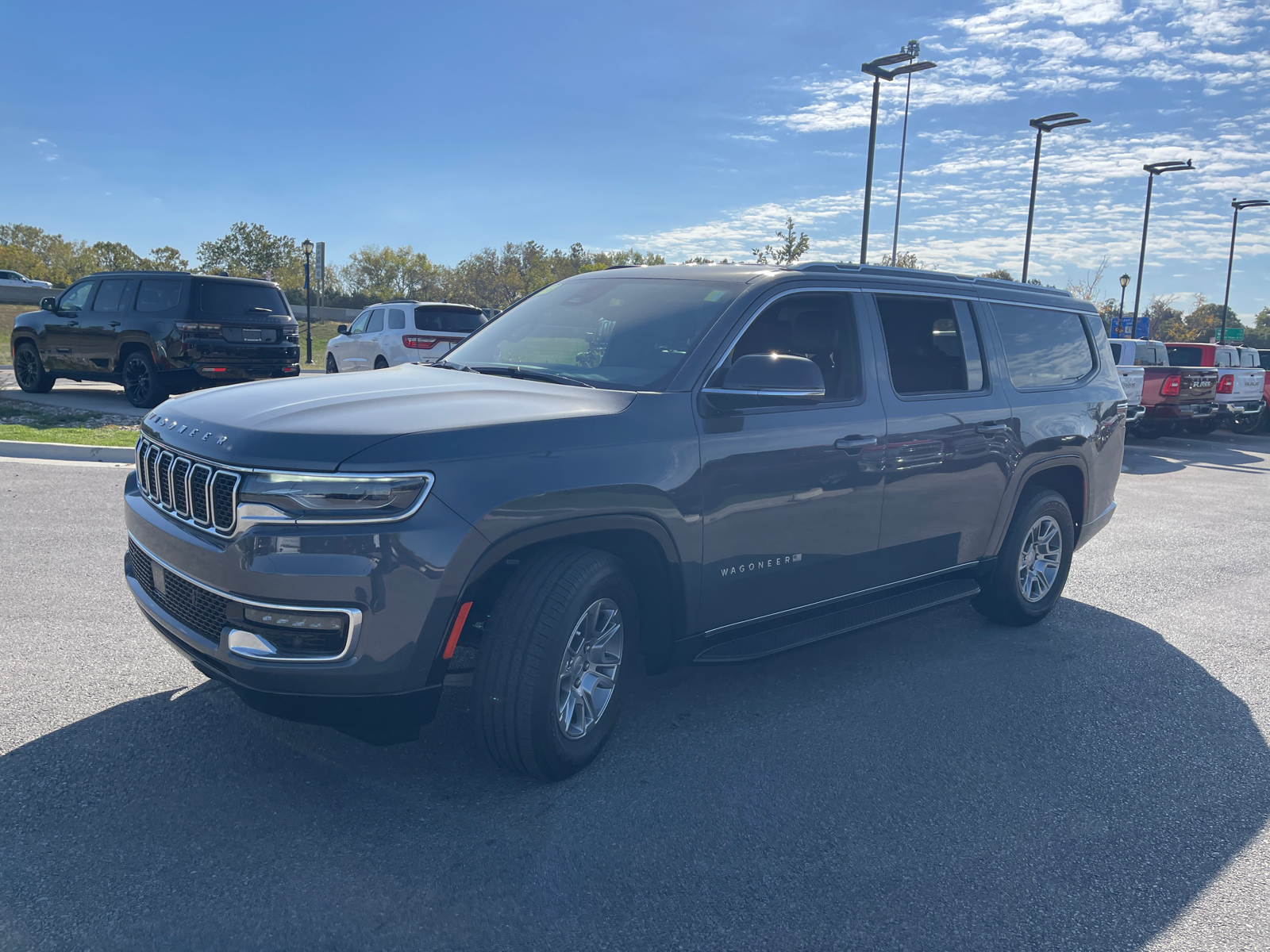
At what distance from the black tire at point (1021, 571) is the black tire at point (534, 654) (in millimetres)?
3046

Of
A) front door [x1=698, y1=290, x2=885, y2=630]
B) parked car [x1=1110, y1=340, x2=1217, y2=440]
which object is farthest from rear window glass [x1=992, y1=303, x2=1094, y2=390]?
parked car [x1=1110, y1=340, x2=1217, y2=440]

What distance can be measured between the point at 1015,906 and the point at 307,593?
7.67 feet

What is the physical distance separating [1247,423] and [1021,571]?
2073 cm

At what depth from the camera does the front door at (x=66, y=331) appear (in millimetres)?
14523

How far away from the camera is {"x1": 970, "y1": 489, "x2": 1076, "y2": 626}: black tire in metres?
5.44

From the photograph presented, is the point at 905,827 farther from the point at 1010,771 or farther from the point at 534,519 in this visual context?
the point at 534,519

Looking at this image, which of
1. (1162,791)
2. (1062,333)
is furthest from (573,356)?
(1062,333)

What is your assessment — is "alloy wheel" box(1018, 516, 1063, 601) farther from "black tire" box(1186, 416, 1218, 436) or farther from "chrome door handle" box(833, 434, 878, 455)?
"black tire" box(1186, 416, 1218, 436)

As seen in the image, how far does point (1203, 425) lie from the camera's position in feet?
68.3

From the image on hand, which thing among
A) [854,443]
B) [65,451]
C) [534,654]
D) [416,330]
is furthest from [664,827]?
[416,330]

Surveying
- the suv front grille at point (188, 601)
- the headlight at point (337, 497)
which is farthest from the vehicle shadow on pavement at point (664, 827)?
the headlight at point (337, 497)

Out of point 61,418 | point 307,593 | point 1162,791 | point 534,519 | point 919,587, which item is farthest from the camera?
point 61,418

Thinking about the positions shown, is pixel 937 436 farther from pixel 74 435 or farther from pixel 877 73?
pixel 877 73

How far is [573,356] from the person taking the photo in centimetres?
418
